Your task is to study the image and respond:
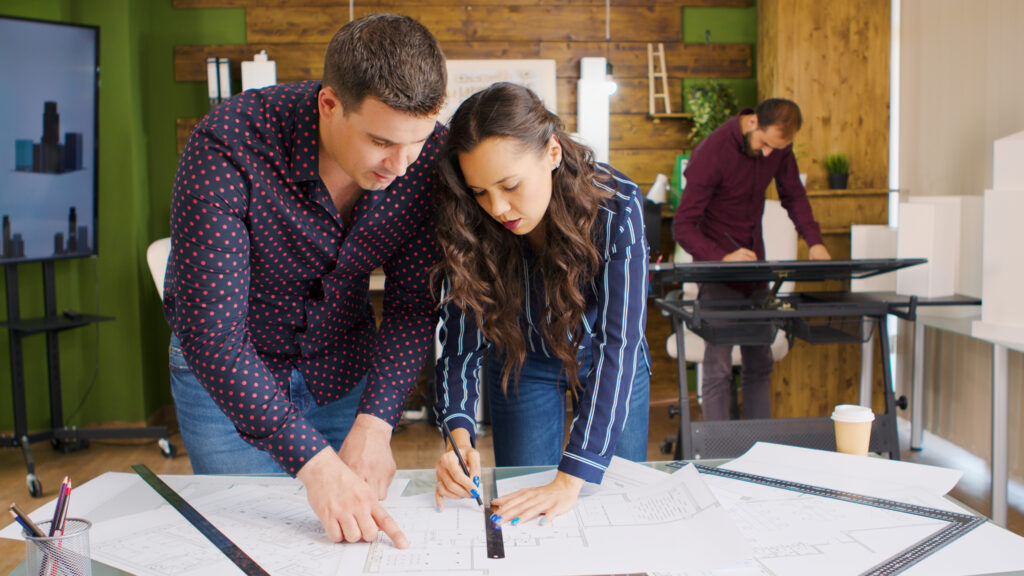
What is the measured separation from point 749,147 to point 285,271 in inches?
92.4

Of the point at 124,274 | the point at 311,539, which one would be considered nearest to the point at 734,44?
the point at 124,274

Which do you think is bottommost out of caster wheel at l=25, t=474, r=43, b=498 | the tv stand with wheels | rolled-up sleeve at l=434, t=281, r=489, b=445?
caster wheel at l=25, t=474, r=43, b=498

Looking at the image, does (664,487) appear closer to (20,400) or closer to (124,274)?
(20,400)

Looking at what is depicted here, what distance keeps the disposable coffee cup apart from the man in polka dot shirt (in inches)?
27.8

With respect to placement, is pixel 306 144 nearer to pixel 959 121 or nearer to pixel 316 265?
pixel 316 265

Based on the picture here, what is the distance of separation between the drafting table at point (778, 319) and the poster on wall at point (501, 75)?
7.00ft

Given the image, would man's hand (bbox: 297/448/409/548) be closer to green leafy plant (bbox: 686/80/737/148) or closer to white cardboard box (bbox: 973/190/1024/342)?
white cardboard box (bbox: 973/190/1024/342)

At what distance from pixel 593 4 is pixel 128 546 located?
3.96 m

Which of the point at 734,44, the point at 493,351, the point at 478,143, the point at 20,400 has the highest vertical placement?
the point at 734,44

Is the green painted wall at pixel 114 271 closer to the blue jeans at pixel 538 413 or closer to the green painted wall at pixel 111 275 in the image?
the green painted wall at pixel 111 275

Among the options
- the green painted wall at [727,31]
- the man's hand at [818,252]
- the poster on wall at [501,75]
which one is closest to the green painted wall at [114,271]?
the poster on wall at [501,75]

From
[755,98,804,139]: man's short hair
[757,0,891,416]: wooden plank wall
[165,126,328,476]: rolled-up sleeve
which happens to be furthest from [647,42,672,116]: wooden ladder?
[165,126,328,476]: rolled-up sleeve

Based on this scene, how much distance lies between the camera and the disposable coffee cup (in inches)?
51.5

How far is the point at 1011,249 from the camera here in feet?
7.58
